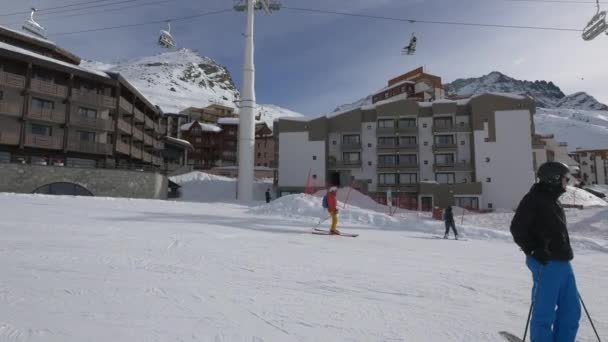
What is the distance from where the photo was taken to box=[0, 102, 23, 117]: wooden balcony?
92.0 ft

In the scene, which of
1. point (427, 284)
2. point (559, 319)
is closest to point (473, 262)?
point (427, 284)

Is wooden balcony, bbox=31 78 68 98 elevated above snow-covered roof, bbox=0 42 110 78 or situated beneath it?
situated beneath

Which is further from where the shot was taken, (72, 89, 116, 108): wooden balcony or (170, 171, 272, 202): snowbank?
(170, 171, 272, 202): snowbank

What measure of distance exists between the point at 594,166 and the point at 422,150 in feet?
267

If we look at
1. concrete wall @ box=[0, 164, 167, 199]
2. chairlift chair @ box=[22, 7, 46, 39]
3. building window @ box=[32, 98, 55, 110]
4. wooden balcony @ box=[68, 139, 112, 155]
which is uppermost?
chairlift chair @ box=[22, 7, 46, 39]

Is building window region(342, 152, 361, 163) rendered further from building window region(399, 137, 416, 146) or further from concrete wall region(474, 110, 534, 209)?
concrete wall region(474, 110, 534, 209)

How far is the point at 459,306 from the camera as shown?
15.4 ft

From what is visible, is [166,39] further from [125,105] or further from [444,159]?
[444,159]

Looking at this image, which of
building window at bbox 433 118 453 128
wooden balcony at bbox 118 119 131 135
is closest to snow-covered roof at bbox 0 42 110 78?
wooden balcony at bbox 118 119 131 135

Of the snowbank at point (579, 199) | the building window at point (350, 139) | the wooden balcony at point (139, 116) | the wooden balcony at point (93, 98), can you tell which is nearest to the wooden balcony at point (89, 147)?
the wooden balcony at point (93, 98)

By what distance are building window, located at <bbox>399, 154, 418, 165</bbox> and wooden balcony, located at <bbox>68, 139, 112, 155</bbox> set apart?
33887 millimetres

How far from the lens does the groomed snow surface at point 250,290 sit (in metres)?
3.54

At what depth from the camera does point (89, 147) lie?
108 ft

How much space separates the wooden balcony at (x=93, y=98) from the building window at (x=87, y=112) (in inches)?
46.3
